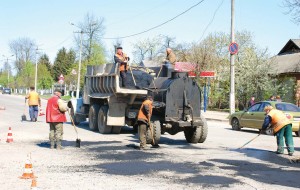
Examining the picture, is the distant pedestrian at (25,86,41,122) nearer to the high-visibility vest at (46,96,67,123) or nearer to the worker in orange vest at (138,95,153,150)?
the high-visibility vest at (46,96,67,123)

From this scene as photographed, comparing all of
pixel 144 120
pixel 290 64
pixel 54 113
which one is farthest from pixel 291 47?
pixel 54 113

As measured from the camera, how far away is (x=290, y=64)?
135 ft

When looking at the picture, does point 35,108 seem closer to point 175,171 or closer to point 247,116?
point 247,116

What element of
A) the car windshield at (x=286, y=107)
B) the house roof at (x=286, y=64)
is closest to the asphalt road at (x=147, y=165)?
the car windshield at (x=286, y=107)

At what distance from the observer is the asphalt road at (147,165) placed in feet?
25.3

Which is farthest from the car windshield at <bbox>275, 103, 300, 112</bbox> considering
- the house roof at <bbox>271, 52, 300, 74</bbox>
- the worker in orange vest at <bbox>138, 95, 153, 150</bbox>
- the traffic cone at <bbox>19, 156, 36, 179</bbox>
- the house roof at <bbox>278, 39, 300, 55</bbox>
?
the house roof at <bbox>278, 39, 300, 55</bbox>

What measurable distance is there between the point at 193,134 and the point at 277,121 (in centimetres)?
296

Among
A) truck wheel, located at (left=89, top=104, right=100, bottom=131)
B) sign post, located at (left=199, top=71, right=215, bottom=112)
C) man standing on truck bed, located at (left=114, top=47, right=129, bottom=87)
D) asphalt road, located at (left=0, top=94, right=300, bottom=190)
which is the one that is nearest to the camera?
asphalt road, located at (left=0, top=94, right=300, bottom=190)

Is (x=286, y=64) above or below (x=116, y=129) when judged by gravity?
above

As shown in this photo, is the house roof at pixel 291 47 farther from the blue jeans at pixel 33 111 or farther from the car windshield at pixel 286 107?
the blue jeans at pixel 33 111

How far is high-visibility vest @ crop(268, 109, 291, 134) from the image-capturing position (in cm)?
1198

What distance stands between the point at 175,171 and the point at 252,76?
95.0 ft

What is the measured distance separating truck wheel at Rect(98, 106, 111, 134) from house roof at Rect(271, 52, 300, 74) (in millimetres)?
24299

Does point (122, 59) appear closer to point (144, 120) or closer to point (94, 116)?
point (94, 116)
